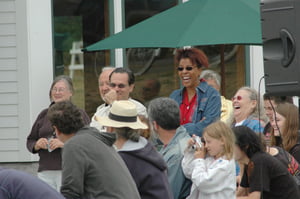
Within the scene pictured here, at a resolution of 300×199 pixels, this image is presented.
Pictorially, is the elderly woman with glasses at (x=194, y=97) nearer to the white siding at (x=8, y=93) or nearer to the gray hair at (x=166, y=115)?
the gray hair at (x=166, y=115)

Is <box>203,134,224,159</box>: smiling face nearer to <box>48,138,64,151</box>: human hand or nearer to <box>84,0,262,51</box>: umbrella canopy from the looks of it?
<box>84,0,262,51</box>: umbrella canopy

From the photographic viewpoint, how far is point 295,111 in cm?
845

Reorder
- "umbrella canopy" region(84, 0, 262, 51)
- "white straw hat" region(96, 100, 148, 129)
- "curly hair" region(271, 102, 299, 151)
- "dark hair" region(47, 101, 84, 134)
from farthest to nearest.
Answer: "umbrella canopy" region(84, 0, 262, 51), "curly hair" region(271, 102, 299, 151), "white straw hat" region(96, 100, 148, 129), "dark hair" region(47, 101, 84, 134)

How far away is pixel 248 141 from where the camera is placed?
776cm

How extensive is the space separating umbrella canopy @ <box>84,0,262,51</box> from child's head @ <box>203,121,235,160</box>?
6.06 ft

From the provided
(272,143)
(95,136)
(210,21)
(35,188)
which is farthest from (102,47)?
(35,188)

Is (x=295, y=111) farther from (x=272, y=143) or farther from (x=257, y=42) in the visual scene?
(x=257, y=42)

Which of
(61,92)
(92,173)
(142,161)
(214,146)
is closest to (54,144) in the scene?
(61,92)

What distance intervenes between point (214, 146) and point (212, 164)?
0.15m

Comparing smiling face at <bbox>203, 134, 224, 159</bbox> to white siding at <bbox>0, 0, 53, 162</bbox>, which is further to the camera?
white siding at <bbox>0, 0, 53, 162</bbox>

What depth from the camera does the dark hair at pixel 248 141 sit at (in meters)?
7.75

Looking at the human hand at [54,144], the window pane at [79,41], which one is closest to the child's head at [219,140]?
the human hand at [54,144]

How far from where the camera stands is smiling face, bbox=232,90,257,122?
9750 mm

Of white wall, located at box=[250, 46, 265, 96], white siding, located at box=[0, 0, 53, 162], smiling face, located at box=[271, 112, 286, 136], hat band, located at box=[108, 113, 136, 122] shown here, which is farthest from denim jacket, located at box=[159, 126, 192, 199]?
white wall, located at box=[250, 46, 265, 96]
